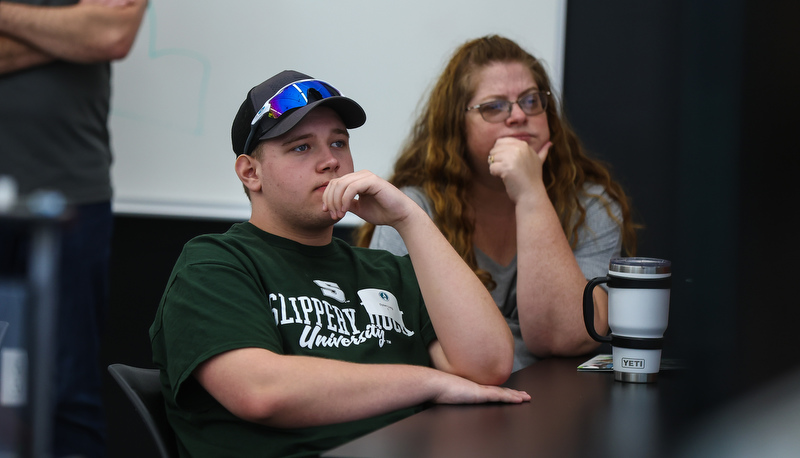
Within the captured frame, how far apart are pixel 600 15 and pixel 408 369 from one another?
166 centimetres

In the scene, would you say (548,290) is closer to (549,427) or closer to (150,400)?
(549,427)

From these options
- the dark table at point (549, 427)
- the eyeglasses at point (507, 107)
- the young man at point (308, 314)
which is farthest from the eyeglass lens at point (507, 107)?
the dark table at point (549, 427)

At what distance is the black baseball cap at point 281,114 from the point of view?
131 centimetres

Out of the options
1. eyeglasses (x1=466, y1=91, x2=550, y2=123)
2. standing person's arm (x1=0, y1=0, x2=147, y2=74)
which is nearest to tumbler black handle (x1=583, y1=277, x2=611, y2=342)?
eyeglasses (x1=466, y1=91, x2=550, y2=123)

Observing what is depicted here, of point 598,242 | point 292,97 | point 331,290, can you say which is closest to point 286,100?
point 292,97

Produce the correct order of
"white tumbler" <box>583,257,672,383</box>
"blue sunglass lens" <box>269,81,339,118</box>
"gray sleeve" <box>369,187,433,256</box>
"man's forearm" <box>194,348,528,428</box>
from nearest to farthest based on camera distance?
"man's forearm" <box>194,348,528,428</box>
"white tumbler" <box>583,257,672,383</box>
"blue sunglass lens" <box>269,81,339,118</box>
"gray sleeve" <box>369,187,433,256</box>

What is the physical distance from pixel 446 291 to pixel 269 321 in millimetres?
314

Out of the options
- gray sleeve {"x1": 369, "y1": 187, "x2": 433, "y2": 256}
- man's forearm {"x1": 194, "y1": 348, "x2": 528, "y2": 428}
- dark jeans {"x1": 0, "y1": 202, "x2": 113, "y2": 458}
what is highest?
gray sleeve {"x1": 369, "y1": 187, "x2": 433, "y2": 256}

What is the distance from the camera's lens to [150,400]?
44.4 inches

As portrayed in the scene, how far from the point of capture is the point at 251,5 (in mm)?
2525

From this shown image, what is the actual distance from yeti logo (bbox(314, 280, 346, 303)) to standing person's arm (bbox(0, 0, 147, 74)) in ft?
2.99

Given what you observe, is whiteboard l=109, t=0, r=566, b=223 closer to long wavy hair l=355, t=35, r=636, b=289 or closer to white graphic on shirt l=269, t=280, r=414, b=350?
long wavy hair l=355, t=35, r=636, b=289

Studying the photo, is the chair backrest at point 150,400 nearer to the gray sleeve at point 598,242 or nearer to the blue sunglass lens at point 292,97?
the blue sunglass lens at point 292,97

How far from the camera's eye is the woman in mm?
1602
